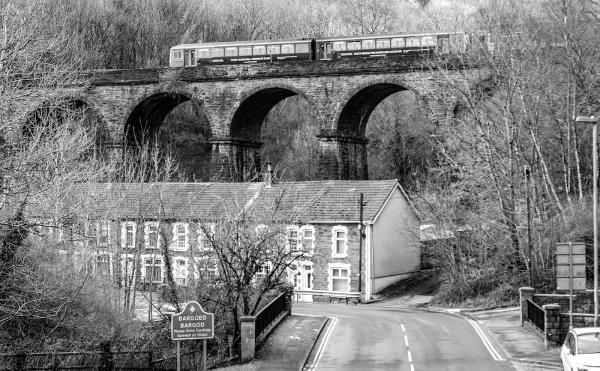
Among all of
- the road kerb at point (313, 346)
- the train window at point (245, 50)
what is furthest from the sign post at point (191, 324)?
the train window at point (245, 50)

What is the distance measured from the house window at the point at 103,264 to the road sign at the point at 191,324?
15479 millimetres

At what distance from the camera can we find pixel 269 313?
2969 centimetres

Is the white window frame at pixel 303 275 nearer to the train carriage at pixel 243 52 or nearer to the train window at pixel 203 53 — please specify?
the train carriage at pixel 243 52

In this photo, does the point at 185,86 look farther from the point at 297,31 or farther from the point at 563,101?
the point at 297,31

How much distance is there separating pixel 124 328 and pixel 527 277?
695 inches

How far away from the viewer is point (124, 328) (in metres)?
29.6

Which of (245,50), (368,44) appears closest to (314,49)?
(368,44)

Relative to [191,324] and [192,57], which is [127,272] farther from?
[192,57]

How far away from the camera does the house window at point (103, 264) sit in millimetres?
36553

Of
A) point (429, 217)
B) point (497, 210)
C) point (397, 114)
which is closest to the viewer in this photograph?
point (497, 210)

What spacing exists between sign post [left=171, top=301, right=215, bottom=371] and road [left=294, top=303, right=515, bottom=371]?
4.89m

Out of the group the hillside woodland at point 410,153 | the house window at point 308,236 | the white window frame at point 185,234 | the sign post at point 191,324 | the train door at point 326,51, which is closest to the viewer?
the sign post at point 191,324

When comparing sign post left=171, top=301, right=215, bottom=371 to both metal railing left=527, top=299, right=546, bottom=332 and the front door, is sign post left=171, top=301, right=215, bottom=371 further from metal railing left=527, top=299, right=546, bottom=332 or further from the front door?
the front door

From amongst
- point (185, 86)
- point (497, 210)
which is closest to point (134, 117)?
point (185, 86)
